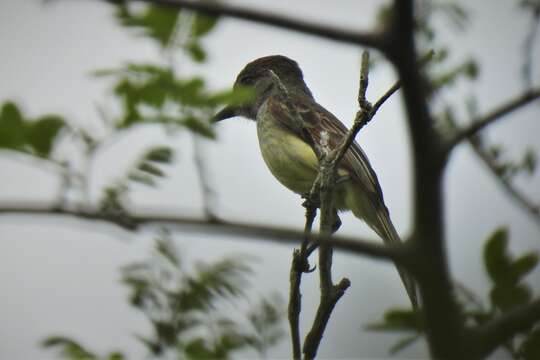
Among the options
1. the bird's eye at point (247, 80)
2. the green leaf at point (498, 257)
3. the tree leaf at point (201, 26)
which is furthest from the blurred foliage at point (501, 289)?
the bird's eye at point (247, 80)

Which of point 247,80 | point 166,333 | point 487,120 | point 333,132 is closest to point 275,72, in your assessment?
point 247,80

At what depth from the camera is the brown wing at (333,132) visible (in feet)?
20.6

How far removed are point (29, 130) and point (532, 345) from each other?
4.48ft

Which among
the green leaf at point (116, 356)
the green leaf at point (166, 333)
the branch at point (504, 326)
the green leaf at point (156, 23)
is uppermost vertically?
the green leaf at point (156, 23)

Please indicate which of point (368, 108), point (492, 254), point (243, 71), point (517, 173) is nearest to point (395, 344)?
point (492, 254)

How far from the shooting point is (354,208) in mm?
6312

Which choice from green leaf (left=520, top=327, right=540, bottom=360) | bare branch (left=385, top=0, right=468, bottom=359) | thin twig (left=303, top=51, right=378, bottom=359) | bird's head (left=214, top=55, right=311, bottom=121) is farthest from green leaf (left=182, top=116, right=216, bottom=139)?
bird's head (left=214, top=55, right=311, bottom=121)

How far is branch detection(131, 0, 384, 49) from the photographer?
114cm

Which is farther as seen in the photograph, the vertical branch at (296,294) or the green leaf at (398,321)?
the vertical branch at (296,294)

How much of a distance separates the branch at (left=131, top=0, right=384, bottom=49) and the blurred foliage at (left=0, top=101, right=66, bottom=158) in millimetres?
1105

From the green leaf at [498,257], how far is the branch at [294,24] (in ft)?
2.39

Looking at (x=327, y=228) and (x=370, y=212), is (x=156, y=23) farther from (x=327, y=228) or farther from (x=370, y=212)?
(x=370, y=212)

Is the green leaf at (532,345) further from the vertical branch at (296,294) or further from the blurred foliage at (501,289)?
the vertical branch at (296,294)

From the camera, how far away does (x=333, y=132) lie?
681cm
